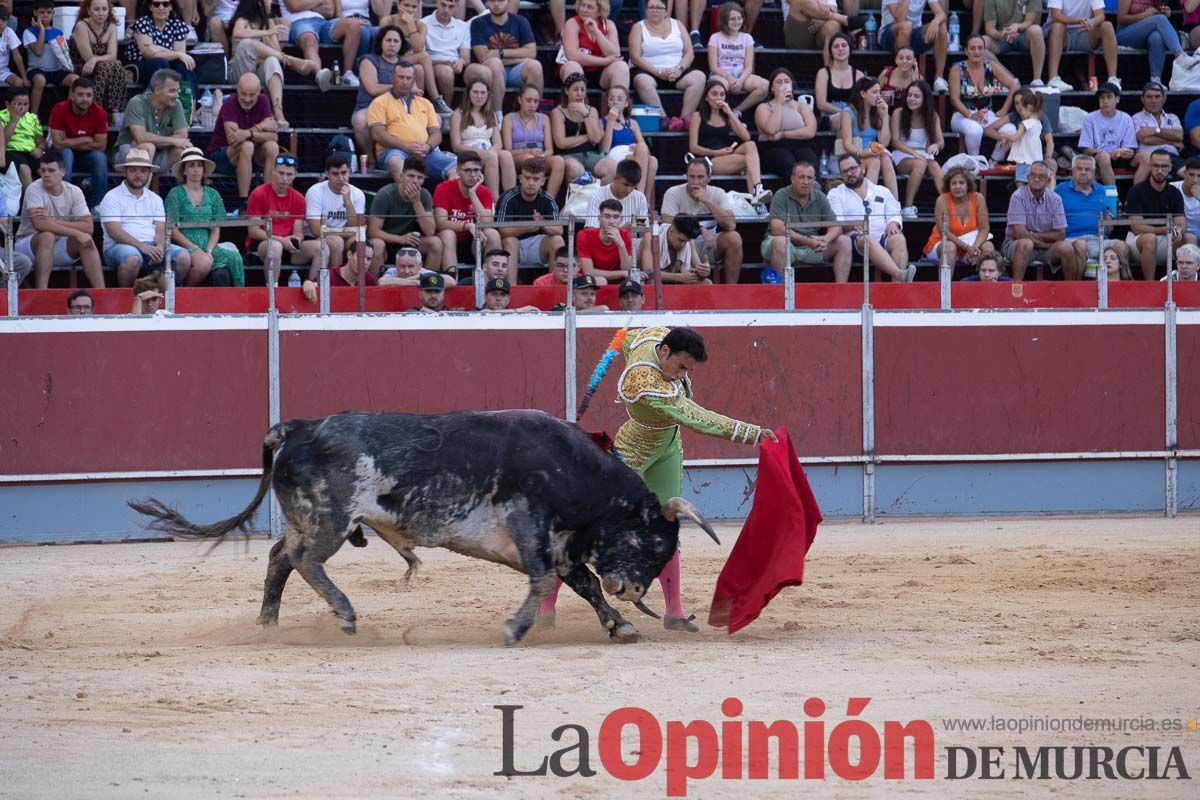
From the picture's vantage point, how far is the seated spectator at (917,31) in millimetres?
13258

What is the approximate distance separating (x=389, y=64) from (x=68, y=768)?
826 centimetres

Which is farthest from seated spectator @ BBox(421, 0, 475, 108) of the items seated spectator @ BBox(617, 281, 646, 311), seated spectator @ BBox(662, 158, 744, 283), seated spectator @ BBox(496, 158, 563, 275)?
seated spectator @ BBox(617, 281, 646, 311)

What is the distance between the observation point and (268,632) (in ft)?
20.7

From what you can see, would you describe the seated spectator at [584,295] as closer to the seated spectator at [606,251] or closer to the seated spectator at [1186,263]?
the seated spectator at [606,251]

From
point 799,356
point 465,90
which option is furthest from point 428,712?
point 465,90

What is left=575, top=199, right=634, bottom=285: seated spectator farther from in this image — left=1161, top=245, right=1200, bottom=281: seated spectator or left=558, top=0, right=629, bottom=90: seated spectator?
left=1161, top=245, right=1200, bottom=281: seated spectator

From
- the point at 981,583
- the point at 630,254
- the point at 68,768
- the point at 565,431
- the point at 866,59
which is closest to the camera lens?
the point at 68,768

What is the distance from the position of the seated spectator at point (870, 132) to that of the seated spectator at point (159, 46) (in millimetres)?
4909

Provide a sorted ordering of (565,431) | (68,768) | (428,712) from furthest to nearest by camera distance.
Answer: (565,431) < (428,712) < (68,768)

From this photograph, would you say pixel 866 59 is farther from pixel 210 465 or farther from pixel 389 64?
pixel 210 465

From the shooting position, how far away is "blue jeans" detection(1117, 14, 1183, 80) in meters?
13.7

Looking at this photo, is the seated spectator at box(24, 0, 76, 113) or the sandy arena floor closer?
the sandy arena floor

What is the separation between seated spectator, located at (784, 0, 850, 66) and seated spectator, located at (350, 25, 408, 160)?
10.9ft

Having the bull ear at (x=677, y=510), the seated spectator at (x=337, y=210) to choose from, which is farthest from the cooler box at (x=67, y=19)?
the bull ear at (x=677, y=510)
